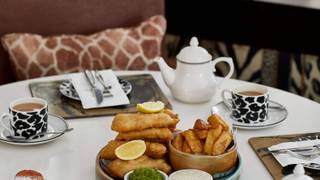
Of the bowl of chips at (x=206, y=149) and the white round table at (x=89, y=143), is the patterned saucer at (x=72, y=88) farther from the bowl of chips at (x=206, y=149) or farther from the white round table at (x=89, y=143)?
the bowl of chips at (x=206, y=149)

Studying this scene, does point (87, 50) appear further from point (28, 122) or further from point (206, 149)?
point (206, 149)

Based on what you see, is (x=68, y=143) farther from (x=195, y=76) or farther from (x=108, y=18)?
(x=108, y=18)

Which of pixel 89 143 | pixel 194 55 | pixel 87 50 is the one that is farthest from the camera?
pixel 87 50

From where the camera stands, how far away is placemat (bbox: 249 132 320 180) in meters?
1.45

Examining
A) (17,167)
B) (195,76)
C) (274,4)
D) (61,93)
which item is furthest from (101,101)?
(274,4)

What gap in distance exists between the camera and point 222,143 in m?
1.36

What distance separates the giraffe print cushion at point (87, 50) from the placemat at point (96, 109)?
48 centimetres

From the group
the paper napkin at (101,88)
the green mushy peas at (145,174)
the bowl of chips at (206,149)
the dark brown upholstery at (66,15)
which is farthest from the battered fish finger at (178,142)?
the dark brown upholstery at (66,15)

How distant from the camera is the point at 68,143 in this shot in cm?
162

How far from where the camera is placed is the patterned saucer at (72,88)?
189 cm

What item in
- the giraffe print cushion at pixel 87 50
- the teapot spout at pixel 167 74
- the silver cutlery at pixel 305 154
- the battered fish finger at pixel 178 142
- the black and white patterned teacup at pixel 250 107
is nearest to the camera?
the battered fish finger at pixel 178 142

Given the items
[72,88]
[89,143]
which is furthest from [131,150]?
[72,88]

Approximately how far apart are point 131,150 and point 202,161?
6.0 inches

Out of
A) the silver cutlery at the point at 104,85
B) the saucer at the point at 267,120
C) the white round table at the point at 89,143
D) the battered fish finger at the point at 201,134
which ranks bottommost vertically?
the white round table at the point at 89,143
